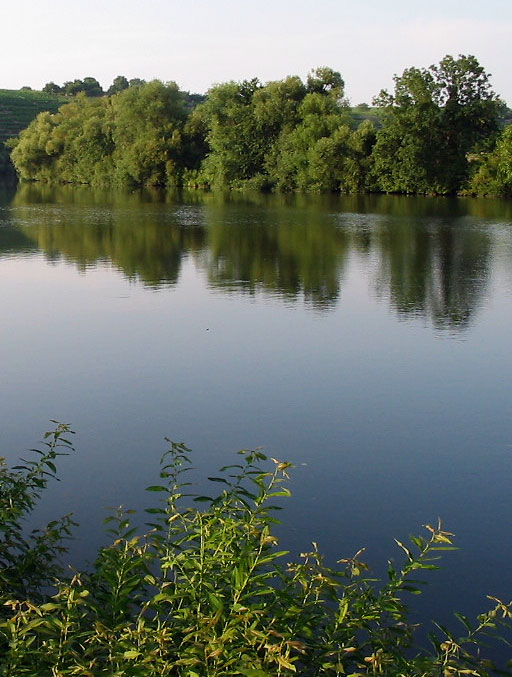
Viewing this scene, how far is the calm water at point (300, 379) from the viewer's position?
562cm

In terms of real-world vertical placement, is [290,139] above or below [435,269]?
above

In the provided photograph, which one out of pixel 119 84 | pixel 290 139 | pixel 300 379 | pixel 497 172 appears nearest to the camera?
pixel 300 379

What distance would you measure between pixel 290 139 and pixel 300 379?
120ft

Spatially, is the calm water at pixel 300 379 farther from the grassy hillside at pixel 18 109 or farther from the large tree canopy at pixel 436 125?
the grassy hillside at pixel 18 109

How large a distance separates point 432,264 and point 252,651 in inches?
588

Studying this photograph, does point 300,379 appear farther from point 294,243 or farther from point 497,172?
point 497,172

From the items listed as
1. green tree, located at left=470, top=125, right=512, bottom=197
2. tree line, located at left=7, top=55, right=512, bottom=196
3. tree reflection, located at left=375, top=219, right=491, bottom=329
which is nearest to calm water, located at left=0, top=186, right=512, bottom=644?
tree reflection, located at left=375, top=219, right=491, bottom=329

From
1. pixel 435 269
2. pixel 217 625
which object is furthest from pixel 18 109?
pixel 217 625

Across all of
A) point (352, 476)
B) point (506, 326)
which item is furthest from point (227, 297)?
point (352, 476)

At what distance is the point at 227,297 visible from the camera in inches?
536

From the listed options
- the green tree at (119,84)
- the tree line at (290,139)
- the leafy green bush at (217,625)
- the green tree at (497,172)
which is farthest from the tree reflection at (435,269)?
the green tree at (119,84)

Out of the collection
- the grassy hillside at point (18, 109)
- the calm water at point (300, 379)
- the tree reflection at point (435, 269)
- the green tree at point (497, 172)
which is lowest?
the calm water at point (300, 379)

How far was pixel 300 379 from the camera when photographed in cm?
867

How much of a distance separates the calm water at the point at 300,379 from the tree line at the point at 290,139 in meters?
20.7
